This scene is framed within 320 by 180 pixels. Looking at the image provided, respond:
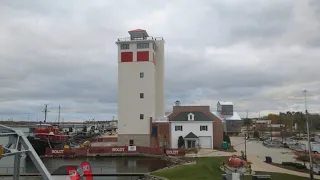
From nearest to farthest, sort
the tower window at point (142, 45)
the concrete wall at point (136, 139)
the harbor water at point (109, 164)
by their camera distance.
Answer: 1. the harbor water at point (109, 164)
2. the concrete wall at point (136, 139)
3. the tower window at point (142, 45)

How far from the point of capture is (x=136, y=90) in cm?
6400

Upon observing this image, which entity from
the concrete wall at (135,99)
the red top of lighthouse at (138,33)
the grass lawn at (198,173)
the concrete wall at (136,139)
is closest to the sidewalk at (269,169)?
the grass lawn at (198,173)

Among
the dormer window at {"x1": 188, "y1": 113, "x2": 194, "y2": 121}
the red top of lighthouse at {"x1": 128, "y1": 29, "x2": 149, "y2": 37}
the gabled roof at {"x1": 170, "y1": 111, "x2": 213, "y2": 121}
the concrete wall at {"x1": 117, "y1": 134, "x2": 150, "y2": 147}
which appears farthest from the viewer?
the red top of lighthouse at {"x1": 128, "y1": 29, "x2": 149, "y2": 37}

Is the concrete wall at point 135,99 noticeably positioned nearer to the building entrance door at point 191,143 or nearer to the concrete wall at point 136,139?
the concrete wall at point 136,139

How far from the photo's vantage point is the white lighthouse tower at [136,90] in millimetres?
63531

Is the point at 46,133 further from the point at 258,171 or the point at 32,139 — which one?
the point at 258,171

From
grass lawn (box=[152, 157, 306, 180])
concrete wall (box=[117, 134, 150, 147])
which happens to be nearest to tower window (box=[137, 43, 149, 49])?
concrete wall (box=[117, 134, 150, 147])

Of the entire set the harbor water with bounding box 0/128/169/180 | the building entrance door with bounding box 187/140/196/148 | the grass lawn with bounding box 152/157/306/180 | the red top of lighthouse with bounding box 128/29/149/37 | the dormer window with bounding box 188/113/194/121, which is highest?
the red top of lighthouse with bounding box 128/29/149/37

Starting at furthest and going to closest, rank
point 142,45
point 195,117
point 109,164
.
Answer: point 142,45, point 195,117, point 109,164

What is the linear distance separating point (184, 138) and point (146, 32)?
73.7 feet

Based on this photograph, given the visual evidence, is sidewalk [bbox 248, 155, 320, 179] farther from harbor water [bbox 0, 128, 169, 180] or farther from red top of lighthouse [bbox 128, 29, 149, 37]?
red top of lighthouse [bbox 128, 29, 149, 37]

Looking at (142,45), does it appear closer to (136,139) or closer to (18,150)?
(136,139)

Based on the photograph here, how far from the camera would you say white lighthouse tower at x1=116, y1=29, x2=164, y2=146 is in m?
63.5

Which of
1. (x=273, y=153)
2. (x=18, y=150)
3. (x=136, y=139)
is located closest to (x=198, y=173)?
(x=18, y=150)
